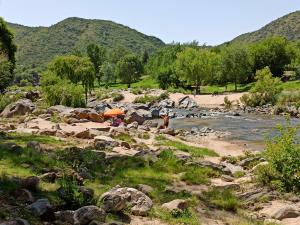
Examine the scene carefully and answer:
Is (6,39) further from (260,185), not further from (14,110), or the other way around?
(260,185)

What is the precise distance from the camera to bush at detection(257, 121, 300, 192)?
18016 millimetres

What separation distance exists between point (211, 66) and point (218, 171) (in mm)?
86894

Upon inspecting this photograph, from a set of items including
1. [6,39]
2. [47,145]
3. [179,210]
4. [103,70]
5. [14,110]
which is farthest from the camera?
[103,70]

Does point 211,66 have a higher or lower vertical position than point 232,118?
higher

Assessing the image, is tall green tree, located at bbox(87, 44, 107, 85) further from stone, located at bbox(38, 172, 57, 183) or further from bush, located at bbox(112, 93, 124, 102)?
stone, located at bbox(38, 172, 57, 183)

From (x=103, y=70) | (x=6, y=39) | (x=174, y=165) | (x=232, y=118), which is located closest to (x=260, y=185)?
(x=174, y=165)

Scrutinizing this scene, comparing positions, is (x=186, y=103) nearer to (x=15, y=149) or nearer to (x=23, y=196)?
(x=15, y=149)

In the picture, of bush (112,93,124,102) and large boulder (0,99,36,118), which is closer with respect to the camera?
large boulder (0,99,36,118)

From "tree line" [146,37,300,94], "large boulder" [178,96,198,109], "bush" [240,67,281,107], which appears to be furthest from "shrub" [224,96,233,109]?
"tree line" [146,37,300,94]

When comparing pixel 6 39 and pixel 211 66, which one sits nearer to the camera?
pixel 6 39

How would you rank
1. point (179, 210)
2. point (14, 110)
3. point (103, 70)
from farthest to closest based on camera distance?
point (103, 70) → point (14, 110) → point (179, 210)

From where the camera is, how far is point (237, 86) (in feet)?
348

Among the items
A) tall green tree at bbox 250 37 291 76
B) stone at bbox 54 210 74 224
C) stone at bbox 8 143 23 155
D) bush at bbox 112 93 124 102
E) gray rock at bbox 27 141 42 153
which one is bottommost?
bush at bbox 112 93 124 102

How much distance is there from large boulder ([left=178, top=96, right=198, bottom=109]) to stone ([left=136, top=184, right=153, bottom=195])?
221ft
